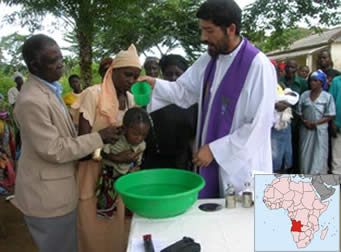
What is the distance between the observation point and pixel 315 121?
14.7 ft

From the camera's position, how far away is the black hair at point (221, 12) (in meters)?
1.85

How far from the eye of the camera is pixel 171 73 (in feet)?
9.98

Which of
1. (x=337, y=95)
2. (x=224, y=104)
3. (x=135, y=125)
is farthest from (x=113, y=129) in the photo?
(x=337, y=95)

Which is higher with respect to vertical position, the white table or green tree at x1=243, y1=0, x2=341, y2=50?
green tree at x1=243, y1=0, x2=341, y2=50

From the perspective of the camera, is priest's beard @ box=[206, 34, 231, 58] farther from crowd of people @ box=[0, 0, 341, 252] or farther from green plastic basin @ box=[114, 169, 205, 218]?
green plastic basin @ box=[114, 169, 205, 218]

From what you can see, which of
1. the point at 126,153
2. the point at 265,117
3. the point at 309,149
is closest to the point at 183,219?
the point at 126,153

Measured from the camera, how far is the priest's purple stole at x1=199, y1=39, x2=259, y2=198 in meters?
2.01

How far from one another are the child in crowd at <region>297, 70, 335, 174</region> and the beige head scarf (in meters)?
3.24

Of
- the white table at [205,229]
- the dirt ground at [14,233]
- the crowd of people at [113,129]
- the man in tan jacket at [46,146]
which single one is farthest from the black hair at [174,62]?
the dirt ground at [14,233]

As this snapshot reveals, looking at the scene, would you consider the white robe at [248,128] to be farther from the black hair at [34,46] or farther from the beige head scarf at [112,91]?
the black hair at [34,46]

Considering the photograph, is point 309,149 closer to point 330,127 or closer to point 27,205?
point 330,127

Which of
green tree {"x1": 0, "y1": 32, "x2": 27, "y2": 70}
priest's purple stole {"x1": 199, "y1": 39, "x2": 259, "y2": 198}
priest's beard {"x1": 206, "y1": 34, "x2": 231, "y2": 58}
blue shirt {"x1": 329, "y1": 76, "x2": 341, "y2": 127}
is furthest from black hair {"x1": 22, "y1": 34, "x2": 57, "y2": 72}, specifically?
green tree {"x1": 0, "y1": 32, "x2": 27, "y2": 70}

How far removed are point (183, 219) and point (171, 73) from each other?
175 cm

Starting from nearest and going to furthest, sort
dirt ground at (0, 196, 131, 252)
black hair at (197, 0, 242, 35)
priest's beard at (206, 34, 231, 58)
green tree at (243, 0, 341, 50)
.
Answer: black hair at (197, 0, 242, 35)
priest's beard at (206, 34, 231, 58)
dirt ground at (0, 196, 131, 252)
green tree at (243, 0, 341, 50)
